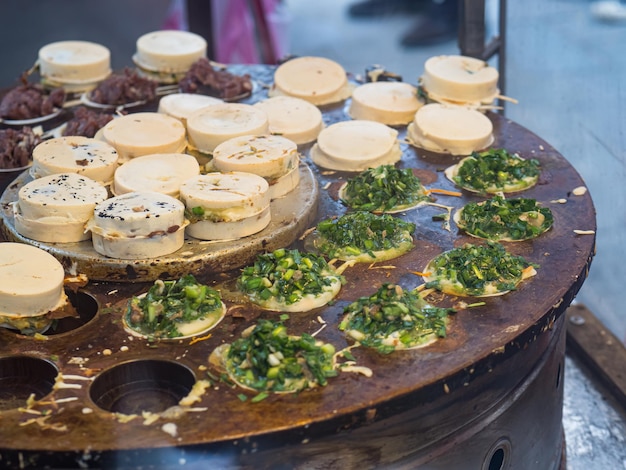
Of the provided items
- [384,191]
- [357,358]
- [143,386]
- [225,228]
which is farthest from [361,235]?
[143,386]

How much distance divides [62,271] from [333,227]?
126 cm

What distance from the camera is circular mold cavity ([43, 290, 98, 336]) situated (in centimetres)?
379

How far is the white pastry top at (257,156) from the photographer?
421 cm

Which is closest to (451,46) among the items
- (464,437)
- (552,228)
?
(552,228)

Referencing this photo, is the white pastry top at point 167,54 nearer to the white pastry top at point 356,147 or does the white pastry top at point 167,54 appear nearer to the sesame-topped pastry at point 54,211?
the white pastry top at point 356,147

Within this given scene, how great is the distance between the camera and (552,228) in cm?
420

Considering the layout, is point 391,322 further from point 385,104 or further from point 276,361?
point 385,104

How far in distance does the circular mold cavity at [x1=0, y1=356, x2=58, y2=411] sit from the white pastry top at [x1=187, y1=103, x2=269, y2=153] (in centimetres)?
165

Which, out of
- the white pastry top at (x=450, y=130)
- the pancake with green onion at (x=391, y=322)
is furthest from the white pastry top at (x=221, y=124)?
the pancake with green onion at (x=391, y=322)

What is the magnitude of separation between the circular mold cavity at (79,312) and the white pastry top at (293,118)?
1.61m

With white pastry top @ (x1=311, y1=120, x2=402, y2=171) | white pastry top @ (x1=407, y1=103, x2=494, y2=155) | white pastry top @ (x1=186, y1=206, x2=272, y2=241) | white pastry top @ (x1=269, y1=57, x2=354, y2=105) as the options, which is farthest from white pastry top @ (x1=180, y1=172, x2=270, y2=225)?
white pastry top @ (x1=269, y1=57, x2=354, y2=105)

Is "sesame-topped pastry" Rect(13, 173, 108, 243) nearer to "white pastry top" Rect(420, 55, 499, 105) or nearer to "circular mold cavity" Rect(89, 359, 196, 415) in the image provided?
"circular mold cavity" Rect(89, 359, 196, 415)

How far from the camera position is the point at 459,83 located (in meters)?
5.27

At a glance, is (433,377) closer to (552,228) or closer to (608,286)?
(552,228)
